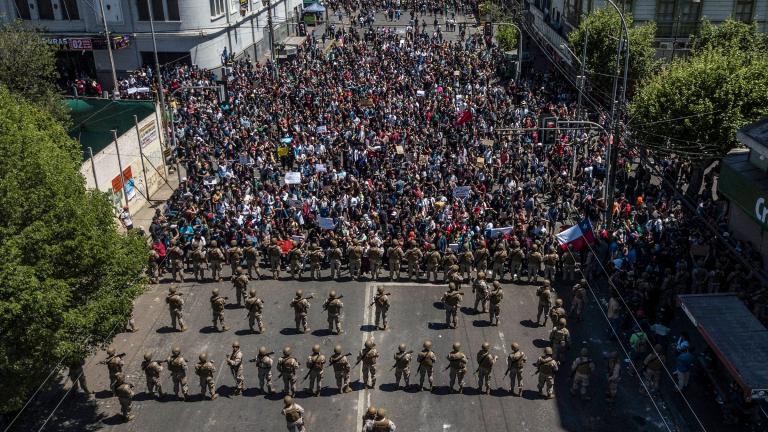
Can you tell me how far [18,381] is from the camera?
48.2 feet

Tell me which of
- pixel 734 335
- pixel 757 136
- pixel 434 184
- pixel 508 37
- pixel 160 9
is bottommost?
pixel 434 184

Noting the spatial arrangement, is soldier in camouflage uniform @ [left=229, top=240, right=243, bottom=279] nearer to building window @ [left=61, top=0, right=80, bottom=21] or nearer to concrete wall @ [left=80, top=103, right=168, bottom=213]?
concrete wall @ [left=80, top=103, right=168, bottom=213]

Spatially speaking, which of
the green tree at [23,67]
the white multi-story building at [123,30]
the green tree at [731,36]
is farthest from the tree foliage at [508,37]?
the green tree at [23,67]

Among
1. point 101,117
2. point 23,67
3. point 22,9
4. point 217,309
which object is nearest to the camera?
point 217,309

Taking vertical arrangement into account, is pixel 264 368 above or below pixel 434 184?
below

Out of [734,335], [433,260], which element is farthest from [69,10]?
[734,335]

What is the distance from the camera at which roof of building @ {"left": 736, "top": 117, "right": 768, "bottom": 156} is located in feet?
66.9

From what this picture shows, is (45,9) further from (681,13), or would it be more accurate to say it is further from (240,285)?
(681,13)

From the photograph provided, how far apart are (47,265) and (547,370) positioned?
11.5 m

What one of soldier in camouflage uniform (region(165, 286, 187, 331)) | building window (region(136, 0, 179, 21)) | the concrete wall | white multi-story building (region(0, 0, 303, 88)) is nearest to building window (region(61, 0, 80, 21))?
white multi-story building (region(0, 0, 303, 88))

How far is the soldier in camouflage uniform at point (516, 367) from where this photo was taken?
17766mm

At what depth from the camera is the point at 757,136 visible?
821 inches

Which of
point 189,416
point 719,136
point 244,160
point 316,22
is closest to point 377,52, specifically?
point 316,22

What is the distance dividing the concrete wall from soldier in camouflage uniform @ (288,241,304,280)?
8539mm
